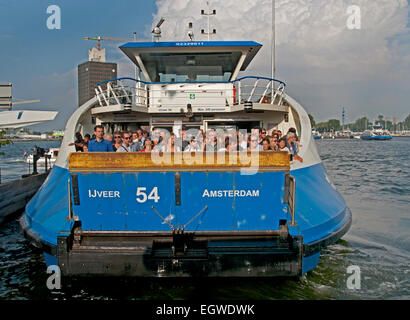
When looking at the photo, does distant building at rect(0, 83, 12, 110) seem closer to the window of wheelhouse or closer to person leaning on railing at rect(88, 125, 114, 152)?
person leaning on railing at rect(88, 125, 114, 152)

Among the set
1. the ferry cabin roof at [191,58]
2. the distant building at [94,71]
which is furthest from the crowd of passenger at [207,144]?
the distant building at [94,71]

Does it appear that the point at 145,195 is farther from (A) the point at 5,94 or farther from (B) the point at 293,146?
(A) the point at 5,94

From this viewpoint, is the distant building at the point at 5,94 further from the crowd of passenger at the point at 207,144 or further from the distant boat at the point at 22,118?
the crowd of passenger at the point at 207,144

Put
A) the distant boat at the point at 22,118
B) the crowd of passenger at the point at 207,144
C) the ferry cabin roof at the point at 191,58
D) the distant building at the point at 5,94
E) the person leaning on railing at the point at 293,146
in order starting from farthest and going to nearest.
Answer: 1. the ferry cabin roof at the point at 191,58
2. the distant boat at the point at 22,118
3. the distant building at the point at 5,94
4. the person leaning on railing at the point at 293,146
5. the crowd of passenger at the point at 207,144

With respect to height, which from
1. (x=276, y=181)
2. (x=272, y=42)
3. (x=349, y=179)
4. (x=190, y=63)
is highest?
(x=272, y=42)

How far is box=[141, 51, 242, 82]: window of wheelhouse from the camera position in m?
10.5

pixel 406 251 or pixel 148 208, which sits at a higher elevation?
pixel 148 208

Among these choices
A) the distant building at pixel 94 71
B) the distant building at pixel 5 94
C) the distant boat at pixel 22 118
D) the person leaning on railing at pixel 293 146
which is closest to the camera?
the person leaning on railing at pixel 293 146

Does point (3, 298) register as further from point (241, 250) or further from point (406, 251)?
point (406, 251)

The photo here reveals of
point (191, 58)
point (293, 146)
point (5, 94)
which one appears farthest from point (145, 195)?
point (191, 58)

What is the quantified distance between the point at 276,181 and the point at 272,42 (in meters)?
10.5

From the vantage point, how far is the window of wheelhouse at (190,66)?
10.5 m

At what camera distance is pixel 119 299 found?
529 centimetres

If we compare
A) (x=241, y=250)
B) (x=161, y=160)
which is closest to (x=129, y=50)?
(x=161, y=160)
